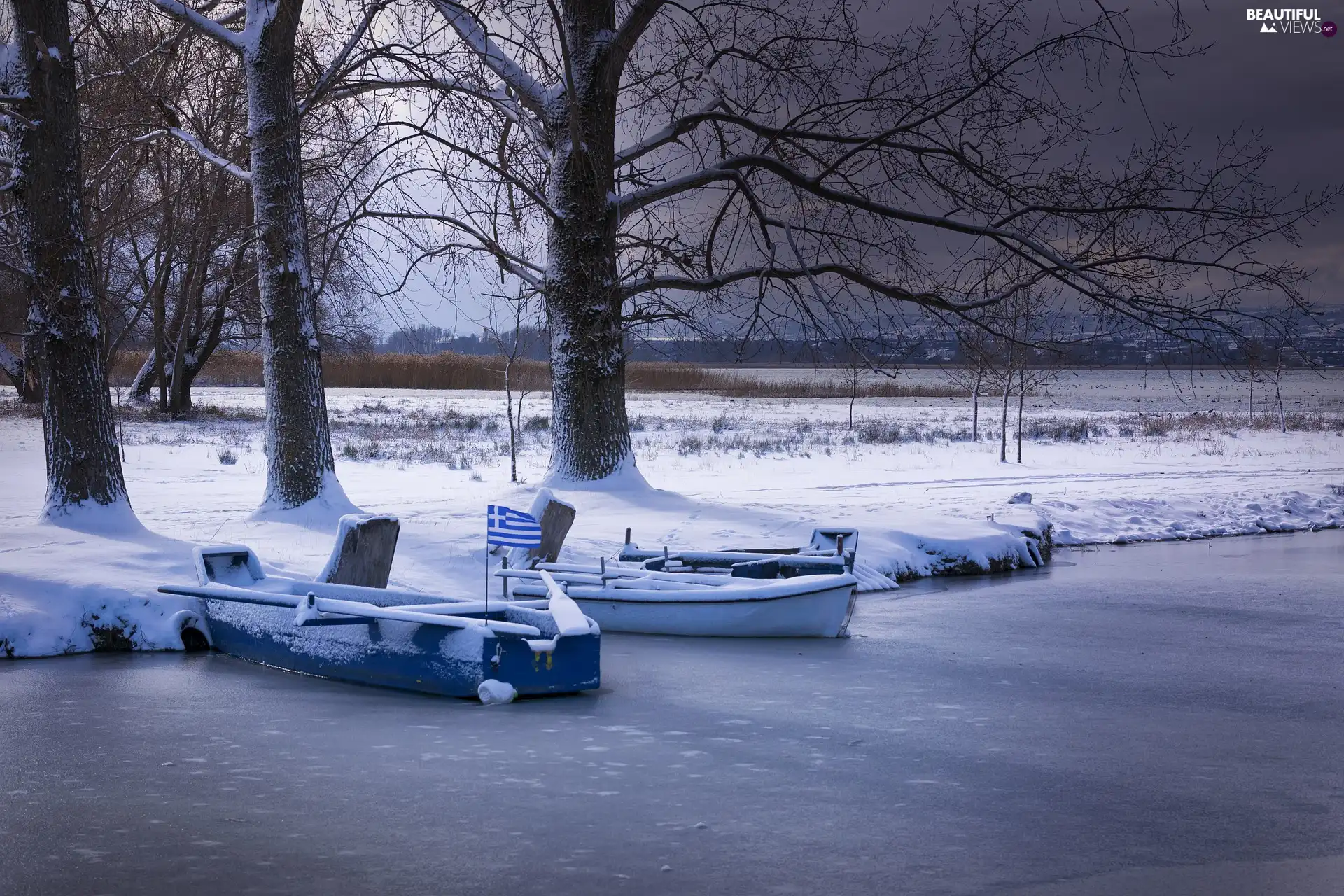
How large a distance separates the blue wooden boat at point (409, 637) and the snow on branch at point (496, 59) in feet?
21.0

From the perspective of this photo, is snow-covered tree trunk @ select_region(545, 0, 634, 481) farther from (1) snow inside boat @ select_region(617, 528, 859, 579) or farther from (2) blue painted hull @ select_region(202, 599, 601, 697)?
(2) blue painted hull @ select_region(202, 599, 601, 697)

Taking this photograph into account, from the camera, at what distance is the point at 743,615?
10531mm

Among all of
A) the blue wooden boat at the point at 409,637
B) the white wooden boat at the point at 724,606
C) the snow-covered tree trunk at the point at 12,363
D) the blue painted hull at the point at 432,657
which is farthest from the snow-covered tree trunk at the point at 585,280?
the snow-covered tree trunk at the point at 12,363

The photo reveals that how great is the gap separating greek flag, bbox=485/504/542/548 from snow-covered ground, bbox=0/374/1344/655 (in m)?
2.78

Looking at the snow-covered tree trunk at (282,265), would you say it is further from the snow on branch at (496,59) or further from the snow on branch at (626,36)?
the snow on branch at (626,36)

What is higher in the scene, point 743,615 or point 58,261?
point 58,261

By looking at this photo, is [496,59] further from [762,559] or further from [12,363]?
[12,363]

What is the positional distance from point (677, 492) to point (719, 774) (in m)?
14.2

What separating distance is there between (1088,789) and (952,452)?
94.1 feet

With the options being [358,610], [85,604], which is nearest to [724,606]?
[358,610]

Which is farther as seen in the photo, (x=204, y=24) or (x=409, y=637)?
(x=204, y=24)

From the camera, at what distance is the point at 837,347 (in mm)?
14891

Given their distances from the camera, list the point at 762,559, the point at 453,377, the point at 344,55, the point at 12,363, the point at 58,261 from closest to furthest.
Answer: the point at 762,559 → the point at 58,261 → the point at 344,55 → the point at 12,363 → the point at 453,377

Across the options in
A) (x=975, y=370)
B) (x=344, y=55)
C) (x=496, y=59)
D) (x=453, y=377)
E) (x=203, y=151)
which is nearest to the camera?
(x=344, y=55)
